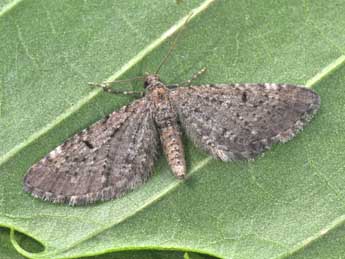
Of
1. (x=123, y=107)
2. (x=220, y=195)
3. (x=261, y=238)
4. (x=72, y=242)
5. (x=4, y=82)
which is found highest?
(x=4, y=82)

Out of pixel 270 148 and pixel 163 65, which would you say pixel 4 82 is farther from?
pixel 270 148

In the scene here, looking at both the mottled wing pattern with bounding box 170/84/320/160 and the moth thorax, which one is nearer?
the mottled wing pattern with bounding box 170/84/320/160

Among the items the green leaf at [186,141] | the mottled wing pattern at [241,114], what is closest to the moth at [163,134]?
the mottled wing pattern at [241,114]

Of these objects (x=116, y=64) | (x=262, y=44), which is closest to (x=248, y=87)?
(x=262, y=44)

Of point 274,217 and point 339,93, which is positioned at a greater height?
point 339,93

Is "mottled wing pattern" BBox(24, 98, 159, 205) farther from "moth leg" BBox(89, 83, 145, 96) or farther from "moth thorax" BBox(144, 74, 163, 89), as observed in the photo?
"moth thorax" BBox(144, 74, 163, 89)

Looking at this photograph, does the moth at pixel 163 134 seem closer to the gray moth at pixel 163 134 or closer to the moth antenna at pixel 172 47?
the gray moth at pixel 163 134

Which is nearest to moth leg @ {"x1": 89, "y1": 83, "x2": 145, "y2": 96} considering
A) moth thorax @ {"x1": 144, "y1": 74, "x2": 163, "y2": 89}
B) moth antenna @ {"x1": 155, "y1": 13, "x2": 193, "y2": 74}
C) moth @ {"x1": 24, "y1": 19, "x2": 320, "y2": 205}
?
moth @ {"x1": 24, "y1": 19, "x2": 320, "y2": 205}
